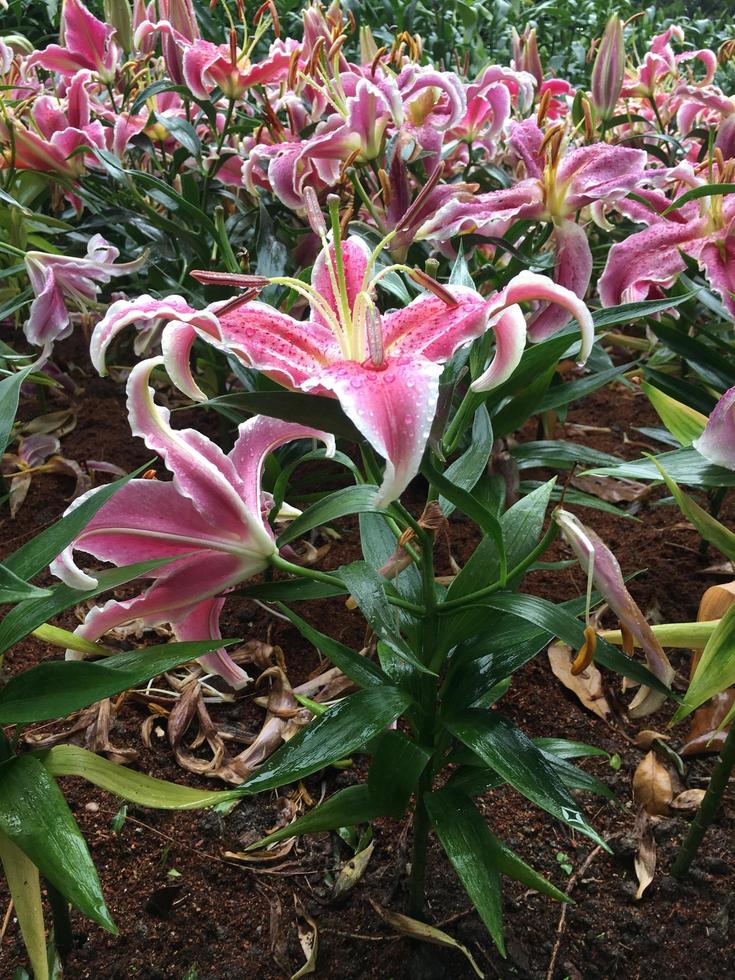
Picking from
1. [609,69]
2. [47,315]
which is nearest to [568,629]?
[47,315]

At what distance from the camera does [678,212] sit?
1.15 m

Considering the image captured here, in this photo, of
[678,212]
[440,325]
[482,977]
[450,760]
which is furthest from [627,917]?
[678,212]

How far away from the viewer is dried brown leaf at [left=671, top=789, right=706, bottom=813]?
1.09 meters

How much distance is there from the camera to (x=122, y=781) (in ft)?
2.42

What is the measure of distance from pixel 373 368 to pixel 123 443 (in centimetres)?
129

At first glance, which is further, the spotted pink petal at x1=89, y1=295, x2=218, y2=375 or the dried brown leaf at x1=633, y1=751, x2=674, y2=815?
the dried brown leaf at x1=633, y1=751, x2=674, y2=815

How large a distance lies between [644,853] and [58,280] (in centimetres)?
121

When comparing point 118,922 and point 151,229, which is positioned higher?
point 151,229

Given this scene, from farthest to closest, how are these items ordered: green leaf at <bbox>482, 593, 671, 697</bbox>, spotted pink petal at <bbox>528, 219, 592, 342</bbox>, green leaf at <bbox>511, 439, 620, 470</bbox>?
green leaf at <bbox>511, 439, 620, 470</bbox>
spotted pink petal at <bbox>528, 219, 592, 342</bbox>
green leaf at <bbox>482, 593, 671, 697</bbox>

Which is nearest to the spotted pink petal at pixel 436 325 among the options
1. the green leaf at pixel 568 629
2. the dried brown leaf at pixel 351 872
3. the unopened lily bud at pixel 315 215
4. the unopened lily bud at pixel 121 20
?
the unopened lily bud at pixel 315 215

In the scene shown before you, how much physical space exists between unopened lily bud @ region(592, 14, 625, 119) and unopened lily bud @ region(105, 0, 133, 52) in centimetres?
90

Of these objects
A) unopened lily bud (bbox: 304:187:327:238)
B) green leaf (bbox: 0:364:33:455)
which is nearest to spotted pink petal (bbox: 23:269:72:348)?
green leaf (bbox: 0:364:33:455)

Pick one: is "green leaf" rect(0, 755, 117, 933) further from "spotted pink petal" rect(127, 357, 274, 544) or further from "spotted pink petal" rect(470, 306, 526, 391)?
"spotted pink petal" rect(470, 306, 526, 391)

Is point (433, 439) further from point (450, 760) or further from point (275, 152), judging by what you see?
point (275, 152)
